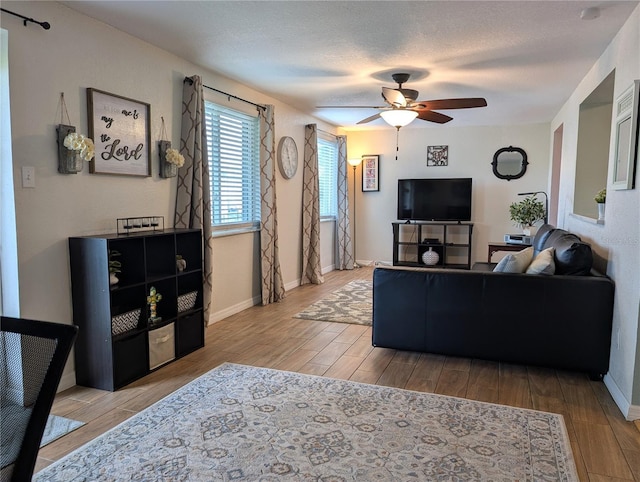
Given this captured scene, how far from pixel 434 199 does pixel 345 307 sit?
10.0 ft

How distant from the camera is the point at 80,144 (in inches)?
106

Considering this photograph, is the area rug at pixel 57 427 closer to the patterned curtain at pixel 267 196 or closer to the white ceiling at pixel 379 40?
the white ceiling at pixel 379 40

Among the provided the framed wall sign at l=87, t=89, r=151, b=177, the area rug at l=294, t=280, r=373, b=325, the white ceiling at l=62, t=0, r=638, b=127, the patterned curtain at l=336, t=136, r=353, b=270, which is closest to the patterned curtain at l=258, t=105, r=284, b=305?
the white ceiling at l=62, t=0, r=638, b=127

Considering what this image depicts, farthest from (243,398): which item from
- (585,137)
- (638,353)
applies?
(585,137)

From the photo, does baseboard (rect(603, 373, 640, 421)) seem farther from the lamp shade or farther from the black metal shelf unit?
the black metal shelf unit

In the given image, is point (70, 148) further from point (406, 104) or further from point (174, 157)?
point (406, 104)

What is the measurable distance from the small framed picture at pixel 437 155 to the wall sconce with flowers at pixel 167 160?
15.8 ft

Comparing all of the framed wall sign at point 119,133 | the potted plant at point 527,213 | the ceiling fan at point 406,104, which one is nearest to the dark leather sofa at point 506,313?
the ceiling fan at point 406,104

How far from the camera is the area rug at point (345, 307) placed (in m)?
4.55

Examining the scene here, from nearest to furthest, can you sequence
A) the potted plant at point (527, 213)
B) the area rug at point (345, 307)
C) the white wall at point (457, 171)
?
the area rug at point (345, 307) < the potted plant at point (527, 213) < the white wall at point (457, 171)

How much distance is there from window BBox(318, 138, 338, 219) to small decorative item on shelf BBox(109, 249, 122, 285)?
170 inches

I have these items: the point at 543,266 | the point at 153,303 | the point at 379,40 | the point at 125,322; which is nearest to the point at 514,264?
the point at 543,266

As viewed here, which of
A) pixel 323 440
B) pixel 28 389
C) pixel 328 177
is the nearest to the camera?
pixel 28 389

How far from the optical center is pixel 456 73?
412cm
